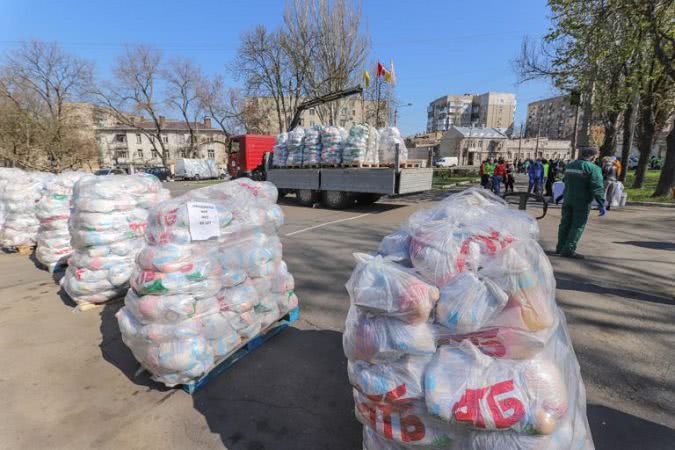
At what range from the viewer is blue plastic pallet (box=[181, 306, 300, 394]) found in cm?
260

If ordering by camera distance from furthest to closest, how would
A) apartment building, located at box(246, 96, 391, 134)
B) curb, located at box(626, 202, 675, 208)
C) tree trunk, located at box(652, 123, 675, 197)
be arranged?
apartment building, located at box(246, 96, 391, 134), tree trunk, located at box(652, 123, 675, 197), curb, located at box(626, 202, 675, 208)

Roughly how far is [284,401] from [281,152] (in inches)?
428

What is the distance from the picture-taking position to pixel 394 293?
1521 millimetres

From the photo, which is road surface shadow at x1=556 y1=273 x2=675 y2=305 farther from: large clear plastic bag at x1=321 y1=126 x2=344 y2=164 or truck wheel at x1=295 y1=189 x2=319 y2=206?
truck wheel at x1=295 y1=189 x2=319 y2=206

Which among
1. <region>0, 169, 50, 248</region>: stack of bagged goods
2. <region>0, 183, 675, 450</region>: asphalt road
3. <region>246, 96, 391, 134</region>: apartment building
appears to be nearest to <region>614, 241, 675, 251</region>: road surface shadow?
<region>0, 183, 675, 450</region>: asphalt road

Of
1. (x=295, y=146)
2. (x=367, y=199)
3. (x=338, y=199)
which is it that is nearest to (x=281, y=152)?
(x=295, y=146)

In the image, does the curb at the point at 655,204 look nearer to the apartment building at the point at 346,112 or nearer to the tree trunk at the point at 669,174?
the tree trunk at the point at 669,174

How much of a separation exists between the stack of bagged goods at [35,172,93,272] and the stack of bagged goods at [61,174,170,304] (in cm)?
143

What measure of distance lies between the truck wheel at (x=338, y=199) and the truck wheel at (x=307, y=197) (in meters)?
0.45

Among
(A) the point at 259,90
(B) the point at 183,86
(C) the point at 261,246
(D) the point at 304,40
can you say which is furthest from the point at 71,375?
(B) the point at 183,86

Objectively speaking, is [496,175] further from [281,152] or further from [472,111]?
[472,111]

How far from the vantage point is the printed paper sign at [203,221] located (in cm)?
264

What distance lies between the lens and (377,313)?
1.60m

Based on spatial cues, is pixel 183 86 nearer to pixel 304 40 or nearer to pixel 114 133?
pixel 304 40
